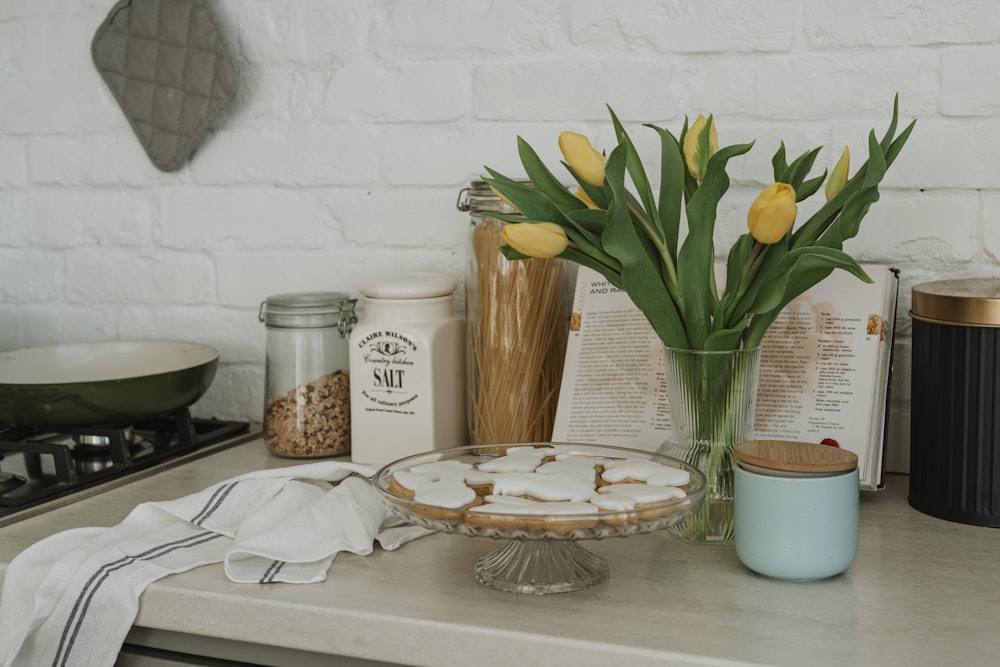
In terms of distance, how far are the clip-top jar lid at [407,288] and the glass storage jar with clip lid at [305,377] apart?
10 cm

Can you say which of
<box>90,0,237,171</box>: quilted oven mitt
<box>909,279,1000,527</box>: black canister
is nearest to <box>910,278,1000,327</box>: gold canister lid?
<box>909,279,1000,527</box>: black canister

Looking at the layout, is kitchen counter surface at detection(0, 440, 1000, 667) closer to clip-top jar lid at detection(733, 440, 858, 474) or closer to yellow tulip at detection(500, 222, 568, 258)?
clip-top jar lid at detection(733, 440, 858, 474)

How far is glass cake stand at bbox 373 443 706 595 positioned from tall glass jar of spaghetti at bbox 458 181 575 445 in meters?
0.24

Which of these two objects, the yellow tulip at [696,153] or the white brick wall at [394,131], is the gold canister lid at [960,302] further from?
the yellow tulip at [696,153]

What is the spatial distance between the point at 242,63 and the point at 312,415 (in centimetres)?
56

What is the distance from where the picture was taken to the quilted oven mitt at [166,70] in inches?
59.5

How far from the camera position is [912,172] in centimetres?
122

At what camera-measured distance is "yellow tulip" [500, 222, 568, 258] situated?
955mm

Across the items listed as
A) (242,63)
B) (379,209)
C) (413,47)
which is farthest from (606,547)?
(242,63)

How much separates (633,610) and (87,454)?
32.9 inches

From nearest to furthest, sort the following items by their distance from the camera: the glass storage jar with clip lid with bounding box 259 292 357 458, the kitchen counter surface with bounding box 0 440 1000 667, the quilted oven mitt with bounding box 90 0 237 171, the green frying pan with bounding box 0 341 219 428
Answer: the kitchen counter surface with bounding box 0 440 1000 667, the green frying pan with bounding box 0 341 219 428, the glass storage jar with clip lid with bounding box 259 292 357 458, the quilted oven mitt with bounding box 90 0 237 171

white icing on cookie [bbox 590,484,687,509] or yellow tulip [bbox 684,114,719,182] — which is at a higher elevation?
yellow tulip [bbox 684,114,719,182]

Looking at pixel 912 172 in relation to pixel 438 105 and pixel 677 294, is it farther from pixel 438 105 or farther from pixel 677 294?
pixel 438 105

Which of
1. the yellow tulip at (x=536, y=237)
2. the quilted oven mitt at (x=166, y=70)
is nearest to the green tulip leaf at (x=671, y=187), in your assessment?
the yellow tulip at (x=536, y=237)
